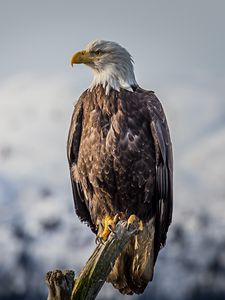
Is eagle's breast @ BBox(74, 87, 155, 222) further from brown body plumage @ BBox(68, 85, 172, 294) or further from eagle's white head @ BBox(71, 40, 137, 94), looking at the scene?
eagle's white head @ BBox(71, 40, 137, 94)

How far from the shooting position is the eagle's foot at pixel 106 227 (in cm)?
869

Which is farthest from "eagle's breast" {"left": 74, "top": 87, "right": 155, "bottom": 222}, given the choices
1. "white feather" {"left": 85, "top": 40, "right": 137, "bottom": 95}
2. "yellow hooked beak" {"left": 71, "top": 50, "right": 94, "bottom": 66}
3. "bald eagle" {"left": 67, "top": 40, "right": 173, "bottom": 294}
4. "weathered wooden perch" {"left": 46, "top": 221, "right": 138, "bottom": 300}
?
"weathered wooden perch" {"left": 46, "top": 221, "right": 138, "bottom": 300}

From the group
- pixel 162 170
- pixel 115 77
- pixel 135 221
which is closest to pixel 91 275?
pixel 135 221

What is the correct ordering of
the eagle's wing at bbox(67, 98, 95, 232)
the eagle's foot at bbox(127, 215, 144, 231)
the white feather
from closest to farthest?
the eagle's foot at bbox(127, 215, 144, 231) → the eagle's wing at bbox(67, 98, 95, 232) → the white feather

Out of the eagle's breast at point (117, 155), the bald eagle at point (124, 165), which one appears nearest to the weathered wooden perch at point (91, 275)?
the bald eagle at point (124, 165)

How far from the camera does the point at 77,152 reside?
31.7 feet

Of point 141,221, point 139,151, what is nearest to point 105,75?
point 139,151

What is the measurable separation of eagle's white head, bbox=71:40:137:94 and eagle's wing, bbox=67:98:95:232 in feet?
1.54

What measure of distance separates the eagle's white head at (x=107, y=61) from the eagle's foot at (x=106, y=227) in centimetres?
182

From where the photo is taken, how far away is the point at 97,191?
30.9 ft

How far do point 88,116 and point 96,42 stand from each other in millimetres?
1097

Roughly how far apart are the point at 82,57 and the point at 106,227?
7.77 feet

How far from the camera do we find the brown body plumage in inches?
363

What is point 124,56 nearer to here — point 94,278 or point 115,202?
point 115,202
